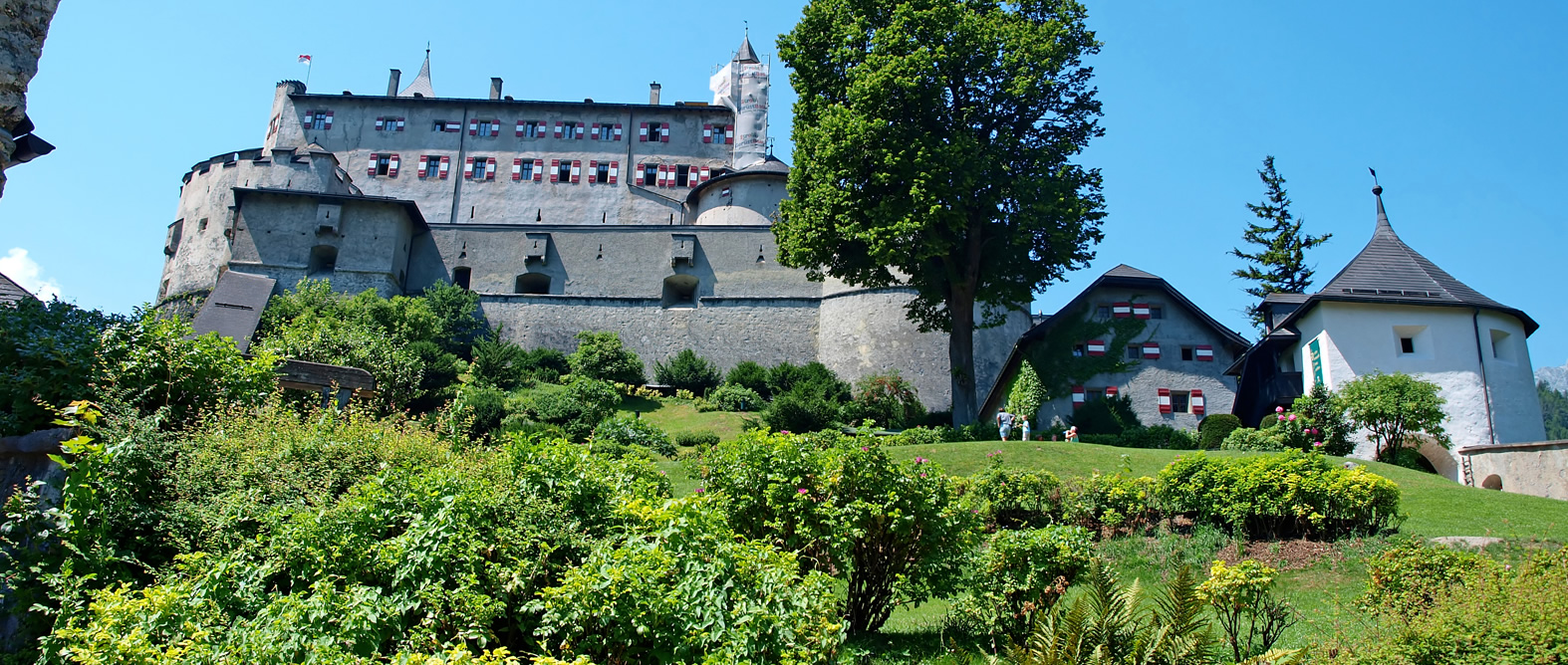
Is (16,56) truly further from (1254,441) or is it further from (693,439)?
(1254,441)

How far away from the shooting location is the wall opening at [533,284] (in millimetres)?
49562

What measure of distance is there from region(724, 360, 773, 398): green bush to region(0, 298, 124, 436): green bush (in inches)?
1217

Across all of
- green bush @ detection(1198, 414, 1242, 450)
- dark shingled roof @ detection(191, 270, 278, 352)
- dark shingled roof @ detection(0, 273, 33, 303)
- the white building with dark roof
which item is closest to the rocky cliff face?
dark shingled roof @ detection(0, 273, 33, 303)

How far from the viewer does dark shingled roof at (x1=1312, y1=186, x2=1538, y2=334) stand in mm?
27359

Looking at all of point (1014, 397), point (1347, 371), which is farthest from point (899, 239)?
point (1347, 371)

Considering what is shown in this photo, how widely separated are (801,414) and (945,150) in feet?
34.7

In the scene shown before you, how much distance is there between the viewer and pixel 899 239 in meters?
26.3

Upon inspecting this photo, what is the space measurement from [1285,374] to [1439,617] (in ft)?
83.1

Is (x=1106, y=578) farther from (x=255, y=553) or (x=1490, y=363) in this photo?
(x=1490, y=363)

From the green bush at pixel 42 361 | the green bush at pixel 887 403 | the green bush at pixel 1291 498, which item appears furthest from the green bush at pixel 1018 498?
the green bush at pixel 887 403

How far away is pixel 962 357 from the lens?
89.4 ft

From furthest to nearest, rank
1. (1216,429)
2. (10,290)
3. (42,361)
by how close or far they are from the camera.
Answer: (1216,429) → (10,290) → (42,361)

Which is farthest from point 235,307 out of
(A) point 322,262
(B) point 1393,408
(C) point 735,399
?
(B) point 1393,408

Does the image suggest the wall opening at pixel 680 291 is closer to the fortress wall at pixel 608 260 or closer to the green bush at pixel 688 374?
the fortress wall at pixel 608 260
